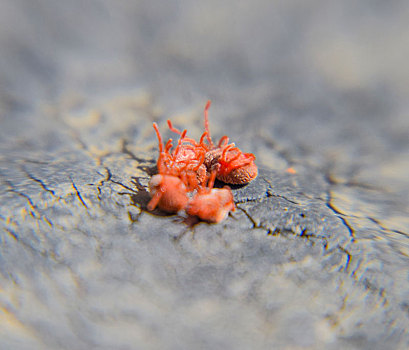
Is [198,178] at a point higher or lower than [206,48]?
lower

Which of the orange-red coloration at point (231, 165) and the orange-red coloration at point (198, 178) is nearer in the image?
the orange-red coloration at point (198, 178)

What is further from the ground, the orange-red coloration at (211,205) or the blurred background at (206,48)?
the blurred background at (206,48)

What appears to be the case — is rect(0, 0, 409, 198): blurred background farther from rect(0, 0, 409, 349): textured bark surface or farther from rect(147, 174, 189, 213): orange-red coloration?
rect(147, 174, 189, 213): orange-red coloration

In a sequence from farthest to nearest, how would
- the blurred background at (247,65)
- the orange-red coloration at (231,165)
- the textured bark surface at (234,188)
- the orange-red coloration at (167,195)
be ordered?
the blurred background at (247,65) < the orange-red coloration at (231,165) < the orange-red coloration at (167,195) < the textured bark surface at (234,188)

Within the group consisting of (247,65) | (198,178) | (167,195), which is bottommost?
(167,195)

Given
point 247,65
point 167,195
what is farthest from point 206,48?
point 167,195

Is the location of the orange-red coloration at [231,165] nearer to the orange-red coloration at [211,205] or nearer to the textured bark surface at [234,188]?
the textured bark surface at [234,188]

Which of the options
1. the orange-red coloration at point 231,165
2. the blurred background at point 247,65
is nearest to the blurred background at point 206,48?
the blurred background at point 247,65

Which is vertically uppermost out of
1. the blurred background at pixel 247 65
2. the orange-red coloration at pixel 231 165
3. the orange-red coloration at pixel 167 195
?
the blurred background at pixel 247 65

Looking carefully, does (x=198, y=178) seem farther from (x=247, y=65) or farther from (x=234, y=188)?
(x=247, y=65)
